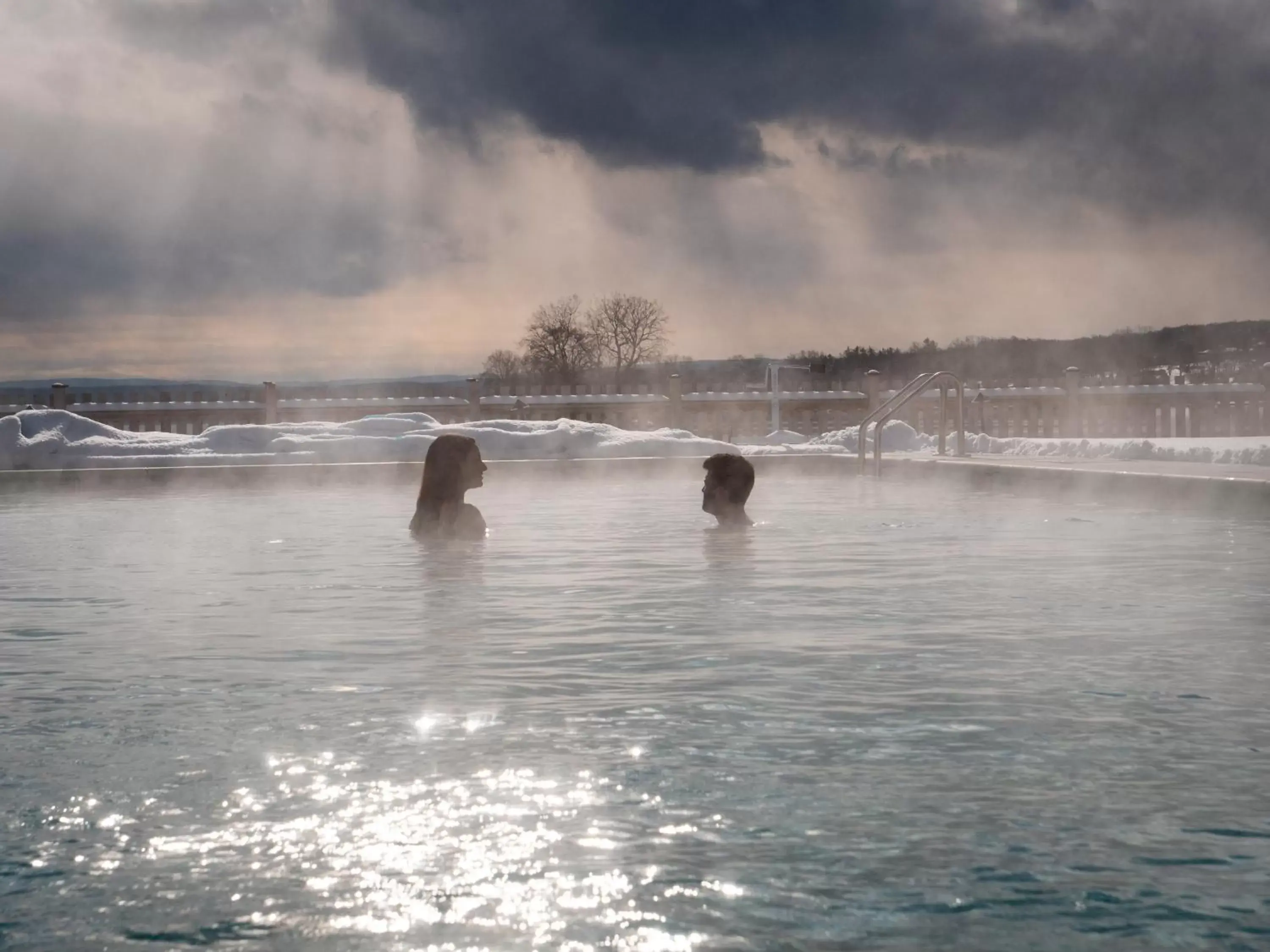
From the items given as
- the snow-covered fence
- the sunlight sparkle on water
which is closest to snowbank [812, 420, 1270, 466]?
the snow-covered fence

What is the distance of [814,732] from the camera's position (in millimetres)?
3395

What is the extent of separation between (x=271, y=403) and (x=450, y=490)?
22.6m

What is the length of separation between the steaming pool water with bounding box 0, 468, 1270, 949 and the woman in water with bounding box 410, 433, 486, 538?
1.66m

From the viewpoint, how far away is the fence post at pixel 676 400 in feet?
99.9

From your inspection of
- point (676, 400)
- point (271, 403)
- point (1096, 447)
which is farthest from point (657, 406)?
point (1096, 447)

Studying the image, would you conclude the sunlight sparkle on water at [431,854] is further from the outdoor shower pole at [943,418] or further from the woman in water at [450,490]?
the outdoor shower pole at [943,418]

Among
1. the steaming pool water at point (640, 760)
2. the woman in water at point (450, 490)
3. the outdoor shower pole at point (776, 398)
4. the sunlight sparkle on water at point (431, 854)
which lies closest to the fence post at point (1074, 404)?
the outdoor shower pole at point (776, 398)

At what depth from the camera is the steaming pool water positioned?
2195 millimetres

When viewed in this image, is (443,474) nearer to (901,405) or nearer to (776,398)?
(901,405)

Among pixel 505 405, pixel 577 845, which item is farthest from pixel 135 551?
pixel 505 405

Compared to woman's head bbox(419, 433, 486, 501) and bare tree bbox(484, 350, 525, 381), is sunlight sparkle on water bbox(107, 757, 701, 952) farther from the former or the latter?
bare tree bbox(484, 350, 525, 381)

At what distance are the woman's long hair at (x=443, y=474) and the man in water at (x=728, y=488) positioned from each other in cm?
162

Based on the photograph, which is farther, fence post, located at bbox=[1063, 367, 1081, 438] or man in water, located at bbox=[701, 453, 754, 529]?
fence post, located at bbox=[1063, 367, 1081, 438]

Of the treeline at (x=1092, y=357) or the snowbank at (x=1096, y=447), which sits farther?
the treeline at (x=1092, y=357)
